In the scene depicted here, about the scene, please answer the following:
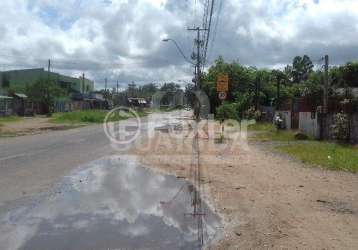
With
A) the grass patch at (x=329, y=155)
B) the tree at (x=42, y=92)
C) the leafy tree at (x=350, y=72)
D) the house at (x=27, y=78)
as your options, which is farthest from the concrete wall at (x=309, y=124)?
the house at (x=27, y=78)

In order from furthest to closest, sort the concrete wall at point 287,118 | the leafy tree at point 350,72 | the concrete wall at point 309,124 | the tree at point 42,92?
the tree at point 42,92 → the leafy tree at point 350,72 → the concrete wall at point 287,118 → the concrete wall at point 309,124

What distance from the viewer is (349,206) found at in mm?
9602

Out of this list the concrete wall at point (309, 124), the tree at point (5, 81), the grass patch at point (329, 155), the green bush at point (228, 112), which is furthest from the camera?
the tree at point (5, 81)

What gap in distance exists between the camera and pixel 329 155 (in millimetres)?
18531

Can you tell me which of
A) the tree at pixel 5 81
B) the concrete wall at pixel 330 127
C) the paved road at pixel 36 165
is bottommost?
the paved road at pixel 36 165

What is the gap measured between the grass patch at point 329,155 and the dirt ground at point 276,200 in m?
0.65

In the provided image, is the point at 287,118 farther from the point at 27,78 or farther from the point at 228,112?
the point at 27,78

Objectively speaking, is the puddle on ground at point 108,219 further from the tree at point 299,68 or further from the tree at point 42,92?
the tree at point 299,68

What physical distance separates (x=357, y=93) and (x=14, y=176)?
19.0 m

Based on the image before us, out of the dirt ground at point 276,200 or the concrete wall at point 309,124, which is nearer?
the dirt ground at point 276,200

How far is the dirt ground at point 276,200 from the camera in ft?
24.0

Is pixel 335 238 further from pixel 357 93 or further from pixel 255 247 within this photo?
pixel 357 93

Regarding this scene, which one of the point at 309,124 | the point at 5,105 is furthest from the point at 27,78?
the point at 309,124

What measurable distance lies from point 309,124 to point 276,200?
66.9 feet
